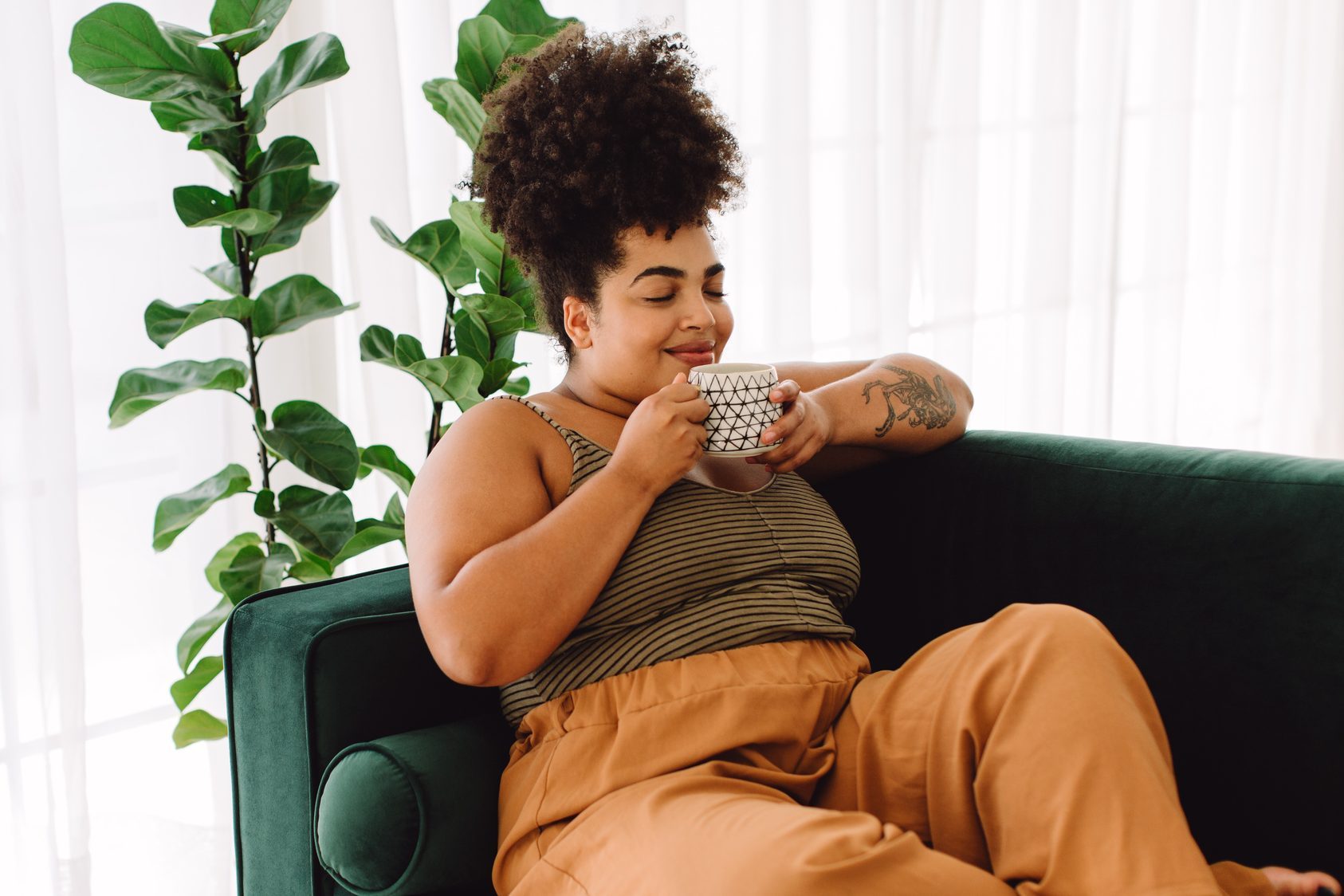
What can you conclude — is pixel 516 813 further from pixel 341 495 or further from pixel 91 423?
pixel 91 423

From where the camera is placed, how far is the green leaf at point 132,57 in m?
1.29

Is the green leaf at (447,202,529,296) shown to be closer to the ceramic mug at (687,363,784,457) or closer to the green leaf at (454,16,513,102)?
the green leaf at (454,16,513,102)

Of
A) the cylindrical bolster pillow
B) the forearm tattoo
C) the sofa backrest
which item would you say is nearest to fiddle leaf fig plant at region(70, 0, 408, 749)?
the cylindrical bolster pillow

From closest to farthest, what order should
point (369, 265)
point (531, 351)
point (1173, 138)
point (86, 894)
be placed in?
1. point (86, 894)
2. point (369, 265)
3. point (531, 351)
4. point (1173, 138)

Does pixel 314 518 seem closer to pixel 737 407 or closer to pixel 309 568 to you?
pixel 309 568

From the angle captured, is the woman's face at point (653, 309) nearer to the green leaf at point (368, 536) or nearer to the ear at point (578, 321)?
the ear at point (578, 321)

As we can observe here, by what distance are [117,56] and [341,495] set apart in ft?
1.88

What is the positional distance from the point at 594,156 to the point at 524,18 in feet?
1.39

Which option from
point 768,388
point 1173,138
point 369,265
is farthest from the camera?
point 1173,138

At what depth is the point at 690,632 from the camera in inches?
45.2

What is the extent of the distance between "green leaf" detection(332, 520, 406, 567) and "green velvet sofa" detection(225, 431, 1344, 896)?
223mm

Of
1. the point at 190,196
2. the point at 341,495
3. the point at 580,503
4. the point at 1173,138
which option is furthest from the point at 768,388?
the point at 1173,138

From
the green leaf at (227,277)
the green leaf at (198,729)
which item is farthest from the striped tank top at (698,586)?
the green leaf at (198,729)

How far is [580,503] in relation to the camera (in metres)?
1.12
